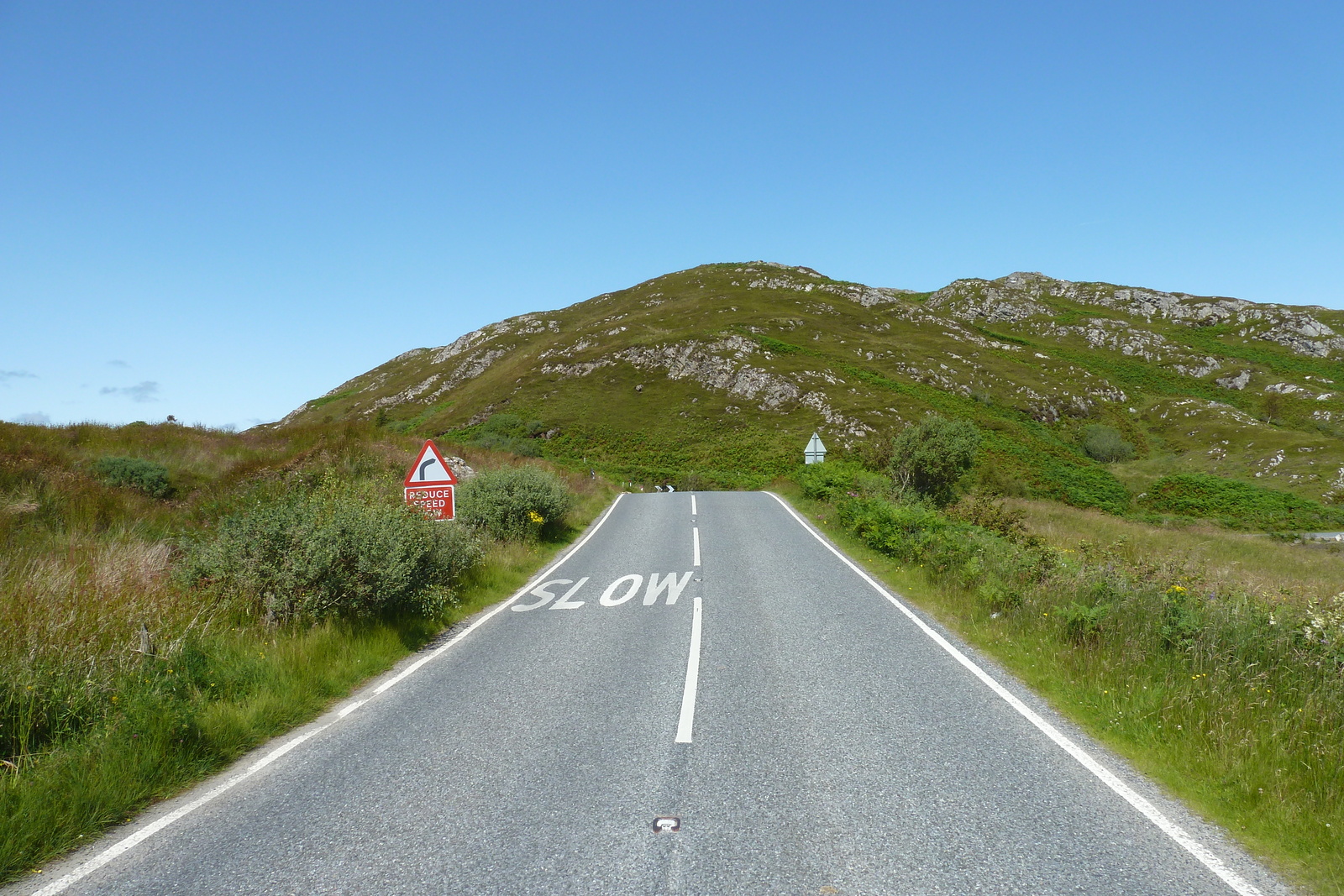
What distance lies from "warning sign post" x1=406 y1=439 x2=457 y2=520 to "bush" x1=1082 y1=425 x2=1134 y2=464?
74.3 metres

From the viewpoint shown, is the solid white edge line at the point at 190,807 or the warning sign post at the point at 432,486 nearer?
the solid white edge line at the point at 190,807

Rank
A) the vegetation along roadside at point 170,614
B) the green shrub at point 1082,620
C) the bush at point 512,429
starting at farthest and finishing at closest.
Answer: the bush at point 512,429 → the green shrub at point 1082,620 → the vegetation along roadside at point 170,614

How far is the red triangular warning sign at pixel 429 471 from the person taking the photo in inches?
519

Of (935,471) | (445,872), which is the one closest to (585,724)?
(445,872)

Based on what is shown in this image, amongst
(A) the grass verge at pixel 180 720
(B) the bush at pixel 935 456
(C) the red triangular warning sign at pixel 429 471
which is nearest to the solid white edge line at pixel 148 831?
(A) the grass verge at pixel 180 720

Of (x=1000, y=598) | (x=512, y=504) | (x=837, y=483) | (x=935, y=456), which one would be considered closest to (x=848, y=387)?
(x=935, y=456)

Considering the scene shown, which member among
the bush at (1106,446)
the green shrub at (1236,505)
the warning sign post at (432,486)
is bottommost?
the green shrub at (1236,505)

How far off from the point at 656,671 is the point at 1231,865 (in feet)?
16.3

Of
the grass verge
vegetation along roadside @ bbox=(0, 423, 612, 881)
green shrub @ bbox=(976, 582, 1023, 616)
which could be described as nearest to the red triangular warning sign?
vegetation along roadside @ bbox=(0, 423, 612, 881)

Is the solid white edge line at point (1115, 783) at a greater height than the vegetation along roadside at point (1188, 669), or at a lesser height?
lesser

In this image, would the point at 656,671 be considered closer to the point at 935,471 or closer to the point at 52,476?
the point at 52,476

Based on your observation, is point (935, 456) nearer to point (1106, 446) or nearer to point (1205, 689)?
point (1205, 689)

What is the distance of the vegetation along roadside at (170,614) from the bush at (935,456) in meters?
22.5

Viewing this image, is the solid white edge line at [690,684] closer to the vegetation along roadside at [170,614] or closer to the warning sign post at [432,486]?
the vegetation along roadside at [170,614]
